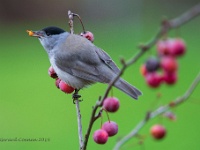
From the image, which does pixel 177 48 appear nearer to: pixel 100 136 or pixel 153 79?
pixel 153 79

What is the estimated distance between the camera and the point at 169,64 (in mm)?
1238

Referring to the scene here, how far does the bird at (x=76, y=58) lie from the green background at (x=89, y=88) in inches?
23.8

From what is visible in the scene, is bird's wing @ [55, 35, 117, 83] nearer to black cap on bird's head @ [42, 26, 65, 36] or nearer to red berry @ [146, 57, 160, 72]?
black cap on bird's head @ [42, 26, 65, 36]

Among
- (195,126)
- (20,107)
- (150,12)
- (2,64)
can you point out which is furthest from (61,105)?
(150,12)

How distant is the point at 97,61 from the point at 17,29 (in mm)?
11933

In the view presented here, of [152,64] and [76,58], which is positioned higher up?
[152,64]

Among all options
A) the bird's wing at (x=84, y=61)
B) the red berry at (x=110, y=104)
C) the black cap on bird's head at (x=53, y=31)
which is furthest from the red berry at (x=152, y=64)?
the black cap on bird's head at (x=53, y=31)

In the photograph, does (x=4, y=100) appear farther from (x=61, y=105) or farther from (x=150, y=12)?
(x=150, y=12)

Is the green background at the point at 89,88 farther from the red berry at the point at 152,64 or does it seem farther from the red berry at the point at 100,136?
the red berry at the point at 100,136

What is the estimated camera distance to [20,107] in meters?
9.48

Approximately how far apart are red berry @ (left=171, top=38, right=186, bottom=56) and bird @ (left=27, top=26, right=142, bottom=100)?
204cm

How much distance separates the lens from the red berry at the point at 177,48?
1.25m

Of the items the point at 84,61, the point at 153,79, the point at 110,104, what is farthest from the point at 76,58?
the point at 153,79

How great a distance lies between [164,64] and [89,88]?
8420 millimetres
